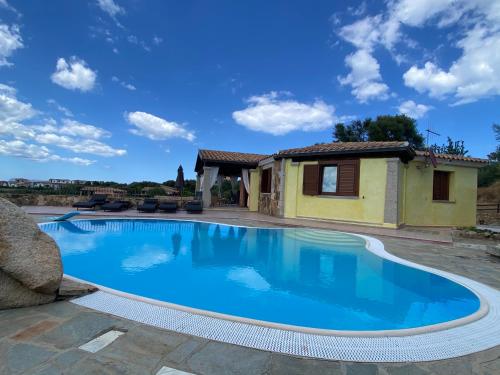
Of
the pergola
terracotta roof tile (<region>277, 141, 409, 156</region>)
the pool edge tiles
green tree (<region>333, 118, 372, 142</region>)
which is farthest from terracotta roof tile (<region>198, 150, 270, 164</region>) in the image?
green tree (<region>333, 118, 372, 142</region>)

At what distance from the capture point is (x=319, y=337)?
2.70 metres

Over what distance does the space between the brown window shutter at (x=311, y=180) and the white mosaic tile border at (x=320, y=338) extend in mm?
9801

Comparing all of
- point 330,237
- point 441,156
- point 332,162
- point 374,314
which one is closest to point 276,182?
point 332,162

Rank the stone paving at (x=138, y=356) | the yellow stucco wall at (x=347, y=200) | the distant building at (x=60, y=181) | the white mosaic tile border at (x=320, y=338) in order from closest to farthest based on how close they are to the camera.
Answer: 1. the stone paving at (x=138, y=356)
2. the white mosaic tile border at (x=320, y=338)
3. the yellow stucco wall at (x=347, y=200)
4. the distant building at (x=60, y=181)

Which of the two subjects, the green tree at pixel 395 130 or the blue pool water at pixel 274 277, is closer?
the blue pool water at pixel 274 277

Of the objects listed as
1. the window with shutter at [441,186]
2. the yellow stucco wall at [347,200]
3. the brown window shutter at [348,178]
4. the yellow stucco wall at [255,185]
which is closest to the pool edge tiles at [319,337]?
the yellow stucco wall at [347,200]

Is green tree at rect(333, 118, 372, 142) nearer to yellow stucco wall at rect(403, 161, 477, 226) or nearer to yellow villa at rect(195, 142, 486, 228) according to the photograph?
yellow stucco wall at rect(403, 161, 477, 226)

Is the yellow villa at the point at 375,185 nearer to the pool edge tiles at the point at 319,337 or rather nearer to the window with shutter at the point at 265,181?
the window with shutter at the point at 265,181

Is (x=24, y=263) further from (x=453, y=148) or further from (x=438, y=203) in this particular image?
(x=453, y=148)

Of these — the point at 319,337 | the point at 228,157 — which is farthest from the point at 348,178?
the point at 319,337

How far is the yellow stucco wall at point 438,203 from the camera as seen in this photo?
12.4m

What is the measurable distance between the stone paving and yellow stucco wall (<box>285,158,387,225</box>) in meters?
9.52

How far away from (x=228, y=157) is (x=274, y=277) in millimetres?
13011

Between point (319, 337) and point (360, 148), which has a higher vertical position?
point (360, 148)
